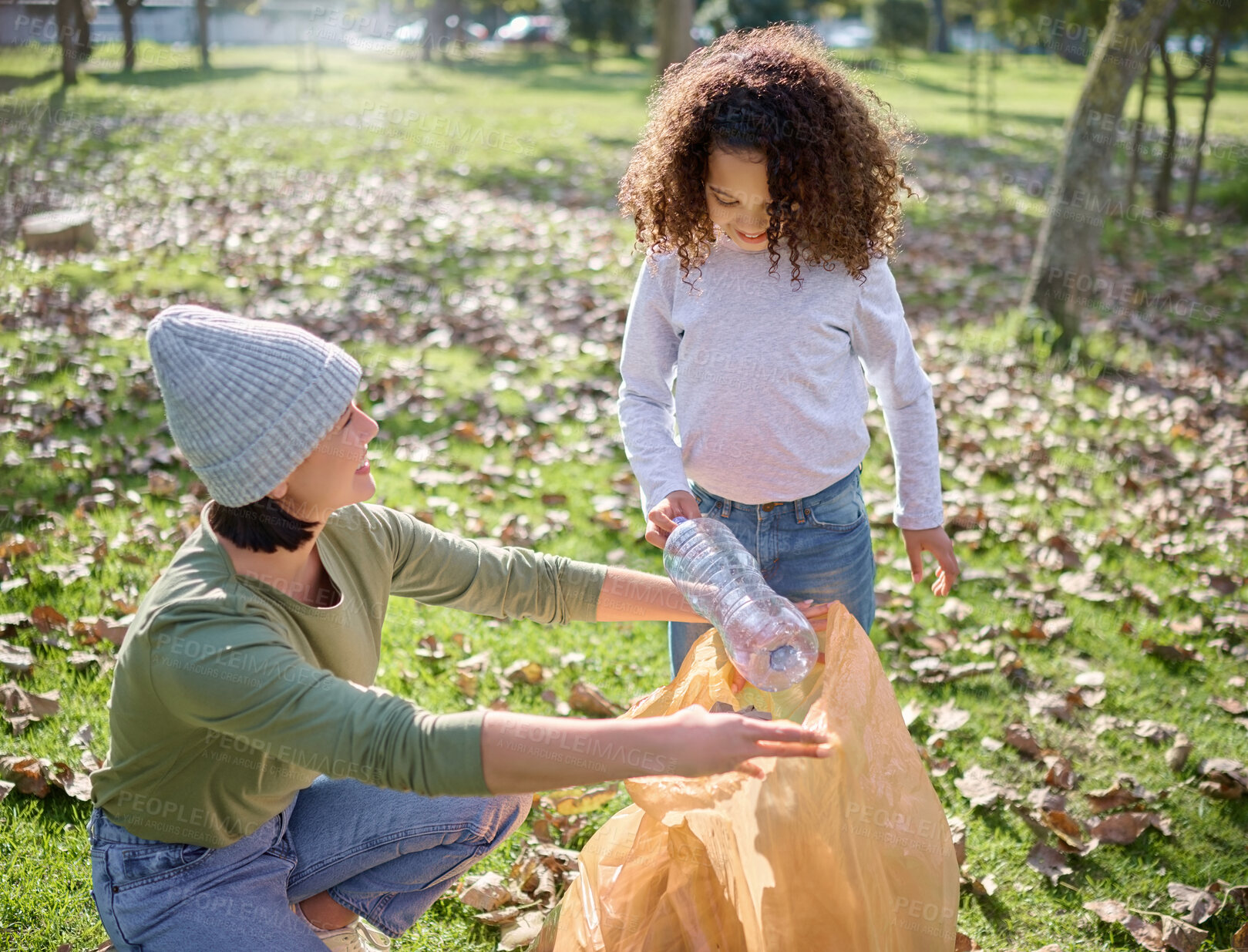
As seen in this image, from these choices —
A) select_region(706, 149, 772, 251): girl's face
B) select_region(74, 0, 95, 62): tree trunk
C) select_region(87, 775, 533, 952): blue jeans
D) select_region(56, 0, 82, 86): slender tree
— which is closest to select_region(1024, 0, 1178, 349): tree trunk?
select_region(706, 149, 772, 251): girl's face

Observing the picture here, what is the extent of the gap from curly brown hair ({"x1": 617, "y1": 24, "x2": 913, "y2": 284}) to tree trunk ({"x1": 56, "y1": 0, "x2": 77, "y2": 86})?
21.2 m

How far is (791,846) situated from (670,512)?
0.80m

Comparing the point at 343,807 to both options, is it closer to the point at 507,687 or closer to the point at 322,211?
the point at 507,687

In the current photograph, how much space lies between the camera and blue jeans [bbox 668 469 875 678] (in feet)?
8.21

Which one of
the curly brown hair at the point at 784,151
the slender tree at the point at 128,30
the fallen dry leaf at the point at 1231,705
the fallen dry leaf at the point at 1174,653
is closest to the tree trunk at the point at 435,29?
the slender tree at the point at 128,30

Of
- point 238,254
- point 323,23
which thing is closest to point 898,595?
point 238,254

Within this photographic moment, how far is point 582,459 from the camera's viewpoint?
555cm

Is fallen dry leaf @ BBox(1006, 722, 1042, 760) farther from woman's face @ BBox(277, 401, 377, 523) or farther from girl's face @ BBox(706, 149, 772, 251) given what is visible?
woman's face @ BBox(277, 401, 377, 523)

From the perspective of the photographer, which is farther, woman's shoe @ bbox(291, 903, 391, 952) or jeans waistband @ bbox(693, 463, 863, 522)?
jeans waistband @ bbox(693, 463, 863, 522)

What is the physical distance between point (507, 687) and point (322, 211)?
26.5 ft

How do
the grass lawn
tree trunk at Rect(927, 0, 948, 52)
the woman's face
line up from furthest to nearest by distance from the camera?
1. tree trunk at Rect(927, 0, 948, 52)
2. the grass lawn
3. the woman's face

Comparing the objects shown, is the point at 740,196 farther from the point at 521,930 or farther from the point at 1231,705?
the point at 1231,705

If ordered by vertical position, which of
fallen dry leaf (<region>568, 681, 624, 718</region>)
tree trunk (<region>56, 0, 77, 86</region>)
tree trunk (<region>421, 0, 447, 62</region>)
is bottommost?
fallen dry leaf (<region>568, 681, 624, 718</region>)

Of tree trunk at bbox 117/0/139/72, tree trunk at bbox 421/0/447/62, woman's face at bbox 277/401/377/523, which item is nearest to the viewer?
woman's face at bbox 277/401/377/523
